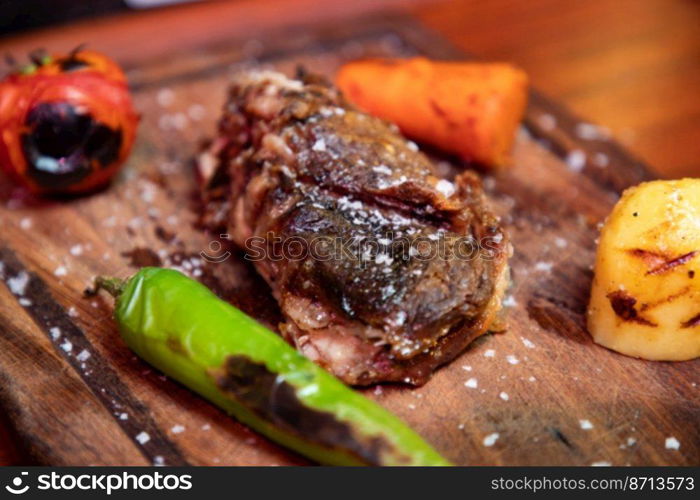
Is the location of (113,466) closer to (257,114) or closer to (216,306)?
(216,306)

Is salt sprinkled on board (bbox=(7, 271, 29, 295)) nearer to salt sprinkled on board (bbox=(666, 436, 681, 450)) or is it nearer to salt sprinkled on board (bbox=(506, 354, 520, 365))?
salt sprinkled on board (bbox=(506, 354, 520, 365))

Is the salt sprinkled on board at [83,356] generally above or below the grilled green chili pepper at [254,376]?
below

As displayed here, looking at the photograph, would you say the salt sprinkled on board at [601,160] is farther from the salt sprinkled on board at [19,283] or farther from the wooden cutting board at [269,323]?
the salt sprinkled on board at [19,283]

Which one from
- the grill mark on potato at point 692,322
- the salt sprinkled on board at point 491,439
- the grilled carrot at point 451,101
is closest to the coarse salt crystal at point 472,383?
the salt sprinkled on board at point 491,439

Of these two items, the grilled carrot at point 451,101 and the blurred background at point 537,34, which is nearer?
the grilled carrot at point 451,101

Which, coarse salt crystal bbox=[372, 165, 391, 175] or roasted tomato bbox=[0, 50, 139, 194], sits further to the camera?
roasted tomato bbox=[0, 50, 139, 194]

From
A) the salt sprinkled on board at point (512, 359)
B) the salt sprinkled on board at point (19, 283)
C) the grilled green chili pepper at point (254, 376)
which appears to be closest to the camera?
the grilled green chili pepper at point (254, 376)

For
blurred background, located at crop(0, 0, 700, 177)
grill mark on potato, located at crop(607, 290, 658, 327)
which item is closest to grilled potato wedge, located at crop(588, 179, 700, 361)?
grill mark on potato, located at crop(607, 290, 658, 327)
